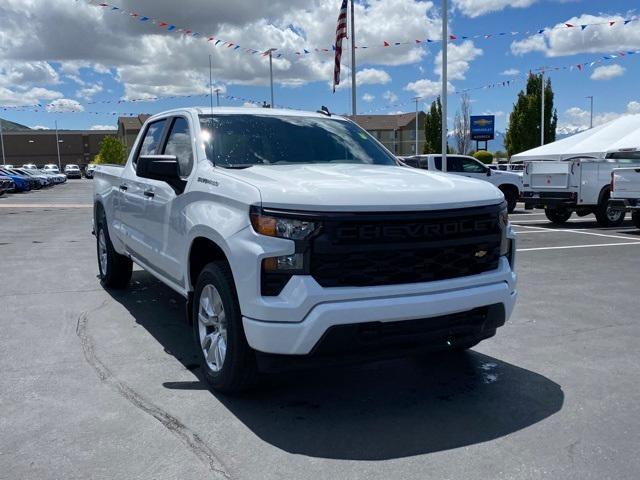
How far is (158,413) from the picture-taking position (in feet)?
12.2

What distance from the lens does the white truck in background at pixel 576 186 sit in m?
15.1

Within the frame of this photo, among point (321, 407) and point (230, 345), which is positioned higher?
point (230, 345)

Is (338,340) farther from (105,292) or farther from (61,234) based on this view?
(61,234)

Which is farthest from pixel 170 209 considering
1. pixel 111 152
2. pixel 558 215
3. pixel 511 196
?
pixel 111 152

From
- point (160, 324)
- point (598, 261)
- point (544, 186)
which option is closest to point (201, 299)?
point (160, 324)

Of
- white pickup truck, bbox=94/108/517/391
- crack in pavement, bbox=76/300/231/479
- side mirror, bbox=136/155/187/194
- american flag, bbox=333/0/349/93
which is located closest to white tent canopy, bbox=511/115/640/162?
american flag, bbox=333/0/349/93

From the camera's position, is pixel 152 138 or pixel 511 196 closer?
pixel 152 138

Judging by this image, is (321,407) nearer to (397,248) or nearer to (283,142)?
(397,248)

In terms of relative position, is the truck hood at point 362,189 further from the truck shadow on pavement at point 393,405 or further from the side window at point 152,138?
the side window at point 152,138

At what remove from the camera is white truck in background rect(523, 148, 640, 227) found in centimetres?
1507

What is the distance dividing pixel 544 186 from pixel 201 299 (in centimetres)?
1342

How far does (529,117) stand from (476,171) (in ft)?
123

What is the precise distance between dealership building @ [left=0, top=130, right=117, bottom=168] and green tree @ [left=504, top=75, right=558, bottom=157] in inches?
3552

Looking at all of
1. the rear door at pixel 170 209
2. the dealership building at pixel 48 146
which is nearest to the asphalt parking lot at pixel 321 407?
the rear door at pixel 170 209
